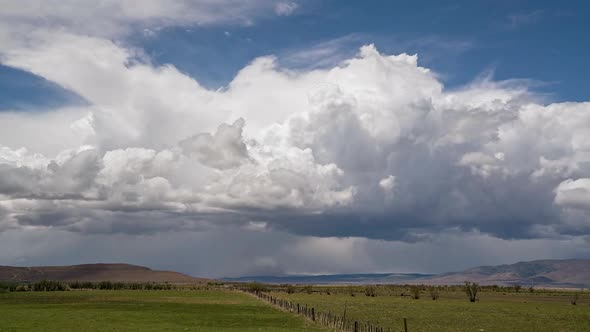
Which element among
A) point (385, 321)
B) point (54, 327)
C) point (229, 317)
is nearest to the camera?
point (54, 327)

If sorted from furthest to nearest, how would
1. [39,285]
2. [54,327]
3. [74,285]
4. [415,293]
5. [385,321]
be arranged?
[74,285]
[39,285]
[415,293]
[385,321]
[54,327]

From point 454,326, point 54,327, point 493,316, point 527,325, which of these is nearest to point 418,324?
point 454,326

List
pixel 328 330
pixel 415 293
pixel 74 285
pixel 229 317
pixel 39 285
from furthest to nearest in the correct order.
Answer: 1. pixel 74 285
2. pixel 39 285
3. pixel 415 293
4. pixel 229 317
5. pixel 328 330

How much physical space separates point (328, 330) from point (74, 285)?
6099 inches

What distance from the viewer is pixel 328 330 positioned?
4412 cm

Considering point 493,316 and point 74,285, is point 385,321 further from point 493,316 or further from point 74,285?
point 74,285

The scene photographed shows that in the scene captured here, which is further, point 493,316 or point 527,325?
point 493,316

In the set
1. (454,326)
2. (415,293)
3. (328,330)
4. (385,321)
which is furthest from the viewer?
(415,293)

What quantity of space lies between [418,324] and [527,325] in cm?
979

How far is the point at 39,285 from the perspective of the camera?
529 feet

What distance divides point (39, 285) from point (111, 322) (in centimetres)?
12210

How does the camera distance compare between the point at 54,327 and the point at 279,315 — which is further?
the point at 279,315

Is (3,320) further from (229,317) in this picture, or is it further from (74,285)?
(74,285)

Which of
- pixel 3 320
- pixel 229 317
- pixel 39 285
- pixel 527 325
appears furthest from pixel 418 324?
pixel 39 285
